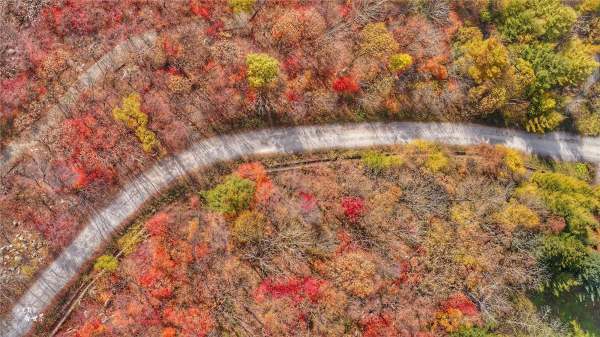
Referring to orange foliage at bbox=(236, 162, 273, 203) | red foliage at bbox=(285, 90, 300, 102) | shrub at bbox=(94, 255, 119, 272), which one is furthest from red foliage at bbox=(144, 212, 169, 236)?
red foliage at bbox=(285, 90, 300, 102)

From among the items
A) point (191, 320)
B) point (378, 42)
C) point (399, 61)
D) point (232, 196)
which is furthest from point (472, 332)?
point (378, 42)

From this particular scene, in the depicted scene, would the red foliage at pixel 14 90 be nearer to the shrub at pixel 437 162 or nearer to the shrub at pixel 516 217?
the shrub at pixel 437 162

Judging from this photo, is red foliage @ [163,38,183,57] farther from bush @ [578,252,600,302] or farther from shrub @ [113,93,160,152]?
bush @ [578,252,600,302]

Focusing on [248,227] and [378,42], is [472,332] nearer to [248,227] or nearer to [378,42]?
[248,227]

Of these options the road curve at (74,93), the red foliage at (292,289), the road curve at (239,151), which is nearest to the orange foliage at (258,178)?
the road curve at (239,151)

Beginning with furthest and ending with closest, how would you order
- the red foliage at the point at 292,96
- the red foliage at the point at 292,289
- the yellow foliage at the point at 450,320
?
the red foliage at the point at 292,96 < the yellow foliage at the point at 450,320 < the red foliage at the point at 292,289

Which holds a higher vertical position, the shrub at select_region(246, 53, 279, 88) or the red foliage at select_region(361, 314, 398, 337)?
the shrub at select_region(246, 53, 279, 88)
